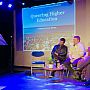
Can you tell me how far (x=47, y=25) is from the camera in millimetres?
9219

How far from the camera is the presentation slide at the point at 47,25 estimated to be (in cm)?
873

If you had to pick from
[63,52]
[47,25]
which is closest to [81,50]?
[63,52]

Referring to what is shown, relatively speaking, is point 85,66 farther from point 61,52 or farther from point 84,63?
point 61,52

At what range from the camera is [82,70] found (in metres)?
6.84

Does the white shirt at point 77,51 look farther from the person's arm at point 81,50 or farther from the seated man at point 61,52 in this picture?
the seated man at point 61,52

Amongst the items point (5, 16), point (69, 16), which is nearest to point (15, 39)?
point (5, 16)

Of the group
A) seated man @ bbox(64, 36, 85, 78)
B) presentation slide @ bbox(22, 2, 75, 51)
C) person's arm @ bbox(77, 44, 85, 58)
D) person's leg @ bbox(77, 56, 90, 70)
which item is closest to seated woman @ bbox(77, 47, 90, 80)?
person's leg @ bbox(77, 56, 90, 70)

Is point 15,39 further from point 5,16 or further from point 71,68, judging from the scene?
point 71,68

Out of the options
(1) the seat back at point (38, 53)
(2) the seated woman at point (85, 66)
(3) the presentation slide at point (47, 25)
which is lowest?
(2) the seated woman at point (85, 66)

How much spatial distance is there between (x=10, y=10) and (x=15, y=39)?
1.16m

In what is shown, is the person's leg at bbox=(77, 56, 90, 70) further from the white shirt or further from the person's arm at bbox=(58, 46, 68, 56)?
the person's arm at bbox=(58, 46, 68, 56)

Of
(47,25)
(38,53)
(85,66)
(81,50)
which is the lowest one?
(85,66)

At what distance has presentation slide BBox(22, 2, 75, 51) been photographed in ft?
28.7

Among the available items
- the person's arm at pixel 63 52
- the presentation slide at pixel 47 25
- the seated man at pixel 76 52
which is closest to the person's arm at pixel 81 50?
the seated man at pixel 76 52
